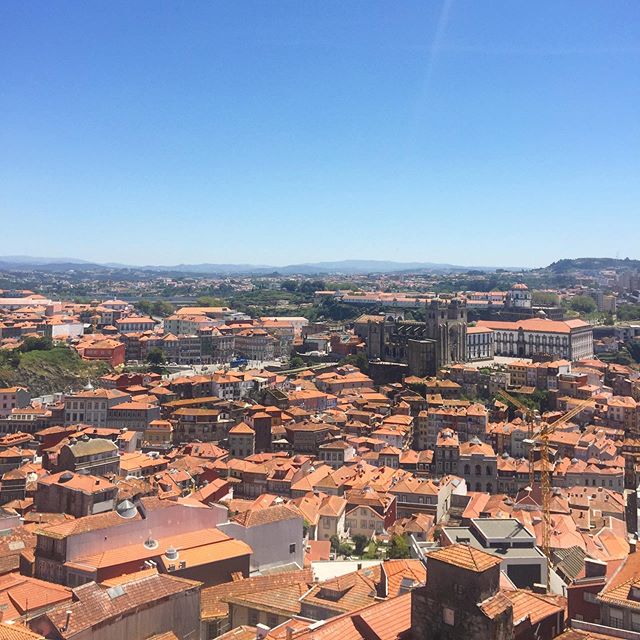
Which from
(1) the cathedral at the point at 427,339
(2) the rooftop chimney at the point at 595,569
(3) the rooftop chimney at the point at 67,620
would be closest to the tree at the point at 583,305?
(1) the cathedral at the point at 427,339

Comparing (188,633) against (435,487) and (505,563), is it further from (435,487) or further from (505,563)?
(435,487)

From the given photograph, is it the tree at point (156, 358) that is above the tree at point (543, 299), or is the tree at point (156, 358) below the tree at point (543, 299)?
below

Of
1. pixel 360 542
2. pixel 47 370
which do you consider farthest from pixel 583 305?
pixel 360 542

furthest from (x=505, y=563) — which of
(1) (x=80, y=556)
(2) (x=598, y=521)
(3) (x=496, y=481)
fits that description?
(3) (x=496, y=481)

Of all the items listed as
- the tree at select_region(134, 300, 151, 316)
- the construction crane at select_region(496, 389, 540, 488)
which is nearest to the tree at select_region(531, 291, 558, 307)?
the tree at select_region(134, 300, 151, 316)

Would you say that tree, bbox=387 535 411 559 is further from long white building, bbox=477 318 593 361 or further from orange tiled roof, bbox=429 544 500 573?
long white building, bbox=477 318 593 361

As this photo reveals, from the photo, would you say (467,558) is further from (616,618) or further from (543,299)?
(543,299)

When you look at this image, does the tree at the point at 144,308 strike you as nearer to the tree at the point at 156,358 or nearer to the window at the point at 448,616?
the tree at the point at 156,358
